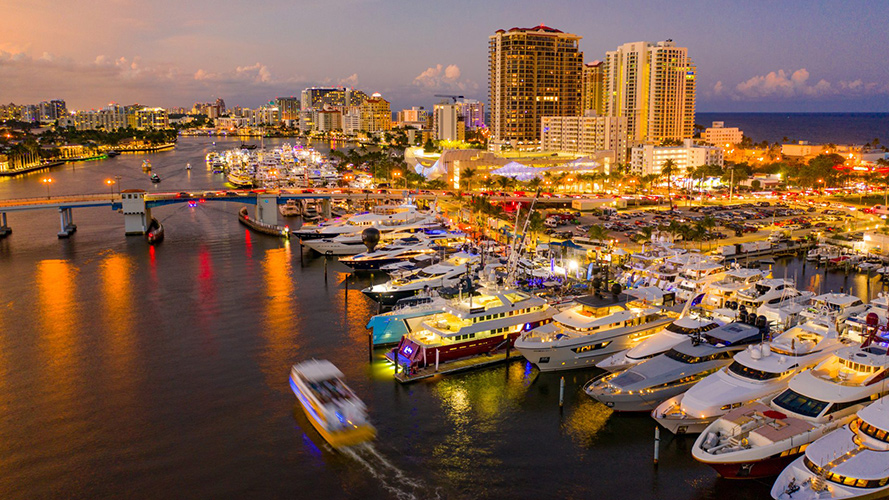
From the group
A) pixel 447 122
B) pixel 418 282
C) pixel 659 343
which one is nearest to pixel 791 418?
pixel 659 343

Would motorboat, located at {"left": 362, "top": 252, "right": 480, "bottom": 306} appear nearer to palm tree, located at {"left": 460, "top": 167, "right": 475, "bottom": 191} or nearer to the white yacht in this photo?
the white yacht

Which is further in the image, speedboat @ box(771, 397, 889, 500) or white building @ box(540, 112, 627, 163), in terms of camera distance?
white building @ box(540, 112, 627, 163)

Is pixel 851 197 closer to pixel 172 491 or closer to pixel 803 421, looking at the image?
pixel 803 421

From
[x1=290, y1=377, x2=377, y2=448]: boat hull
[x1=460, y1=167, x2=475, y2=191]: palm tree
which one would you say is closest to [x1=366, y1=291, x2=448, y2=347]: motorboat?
[x1=290, y1=377, x2=377, y2=448]: boat hull

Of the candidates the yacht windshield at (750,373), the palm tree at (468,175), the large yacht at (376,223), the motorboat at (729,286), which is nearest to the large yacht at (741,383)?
the yacht windshield at (750,373)

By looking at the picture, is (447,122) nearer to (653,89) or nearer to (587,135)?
(653,89)

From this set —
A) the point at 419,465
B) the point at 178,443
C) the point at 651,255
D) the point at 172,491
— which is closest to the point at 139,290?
the point at 178,443
